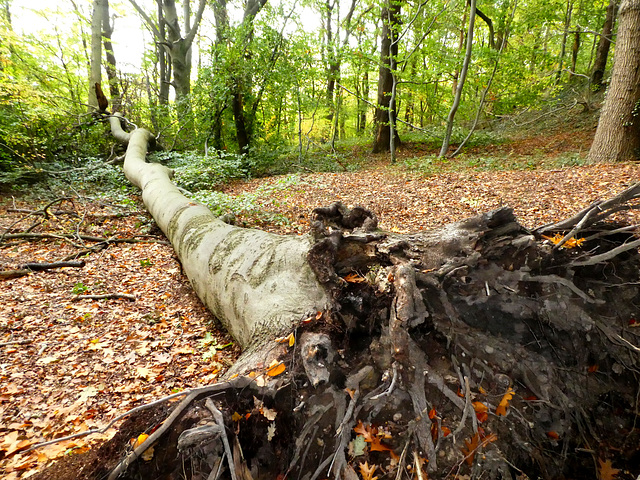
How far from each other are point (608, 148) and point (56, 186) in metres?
13.4

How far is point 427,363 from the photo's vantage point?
169cm

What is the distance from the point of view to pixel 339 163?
40.5 feet

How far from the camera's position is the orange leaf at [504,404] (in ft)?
5.27

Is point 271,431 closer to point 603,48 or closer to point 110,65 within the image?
point 603,48

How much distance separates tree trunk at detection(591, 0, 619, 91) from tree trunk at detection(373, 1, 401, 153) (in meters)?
6.78

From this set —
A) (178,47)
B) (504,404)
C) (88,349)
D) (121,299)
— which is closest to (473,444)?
(504,404)

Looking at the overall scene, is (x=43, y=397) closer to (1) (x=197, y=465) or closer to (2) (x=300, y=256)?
(1) (x=197, y=465)

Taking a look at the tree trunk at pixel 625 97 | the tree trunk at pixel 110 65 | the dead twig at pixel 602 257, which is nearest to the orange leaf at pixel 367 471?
the dead twig at pixel 602 257

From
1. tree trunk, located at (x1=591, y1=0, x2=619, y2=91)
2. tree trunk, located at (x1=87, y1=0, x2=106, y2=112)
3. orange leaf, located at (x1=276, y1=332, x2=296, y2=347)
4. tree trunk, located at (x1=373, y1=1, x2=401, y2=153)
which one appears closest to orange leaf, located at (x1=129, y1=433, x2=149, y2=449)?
orange leaf, located at (x1=276, y1=332, x2=296, y2=347)

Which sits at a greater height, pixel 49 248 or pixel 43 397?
pixel 49 248

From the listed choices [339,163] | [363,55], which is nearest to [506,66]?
[363,55]

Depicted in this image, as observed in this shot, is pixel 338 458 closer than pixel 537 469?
Yes

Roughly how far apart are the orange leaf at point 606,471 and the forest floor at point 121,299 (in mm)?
2348

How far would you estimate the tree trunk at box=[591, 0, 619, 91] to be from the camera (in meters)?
10.6
